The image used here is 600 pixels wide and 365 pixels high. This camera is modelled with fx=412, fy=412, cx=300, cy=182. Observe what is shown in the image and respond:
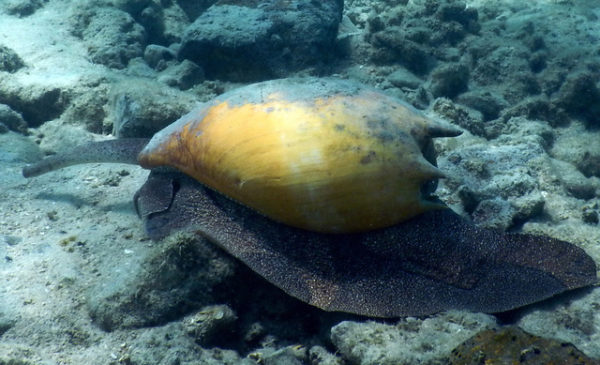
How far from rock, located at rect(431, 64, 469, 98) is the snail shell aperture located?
9.32 feet

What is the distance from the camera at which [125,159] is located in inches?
141

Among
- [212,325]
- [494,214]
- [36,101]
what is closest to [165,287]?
[212,325]

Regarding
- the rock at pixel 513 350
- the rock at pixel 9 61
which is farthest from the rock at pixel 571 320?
the rock at pixel 9 61

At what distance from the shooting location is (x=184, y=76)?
557cm

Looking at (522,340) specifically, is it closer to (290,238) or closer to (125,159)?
(290,238)

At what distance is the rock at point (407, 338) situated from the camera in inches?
83.4

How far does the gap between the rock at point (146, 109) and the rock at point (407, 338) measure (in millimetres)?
2785

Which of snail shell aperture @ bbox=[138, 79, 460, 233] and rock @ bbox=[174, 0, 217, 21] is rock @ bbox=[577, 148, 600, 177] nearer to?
snail shell aperture @ bbox=[138, 79, 460, 233]

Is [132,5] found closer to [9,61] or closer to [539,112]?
[9,61]

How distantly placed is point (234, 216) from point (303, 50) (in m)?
3.74

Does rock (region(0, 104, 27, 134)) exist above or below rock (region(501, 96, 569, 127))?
below

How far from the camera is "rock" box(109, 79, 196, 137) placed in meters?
4.08

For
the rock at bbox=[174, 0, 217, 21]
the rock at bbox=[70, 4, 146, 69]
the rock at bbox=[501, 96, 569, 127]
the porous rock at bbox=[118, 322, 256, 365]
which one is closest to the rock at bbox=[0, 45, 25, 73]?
the rock at bbox=[70, 4, 146, 69]

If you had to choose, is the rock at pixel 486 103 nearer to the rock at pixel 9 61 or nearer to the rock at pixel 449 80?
the rock at pixel 449 80
